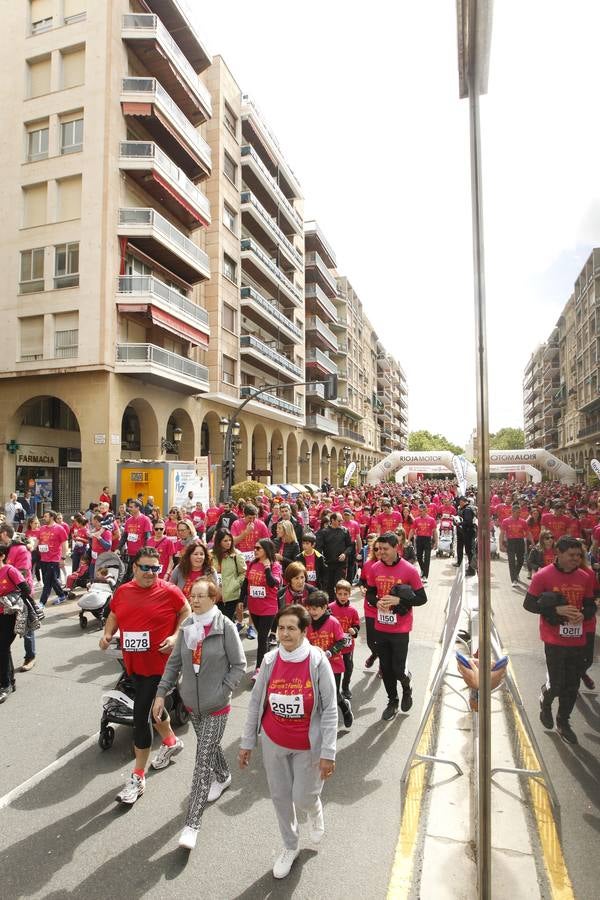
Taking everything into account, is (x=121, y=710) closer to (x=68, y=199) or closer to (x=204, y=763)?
(x=204, y=763)

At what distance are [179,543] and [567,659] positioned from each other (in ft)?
26.0

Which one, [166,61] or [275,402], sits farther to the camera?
[275,402]

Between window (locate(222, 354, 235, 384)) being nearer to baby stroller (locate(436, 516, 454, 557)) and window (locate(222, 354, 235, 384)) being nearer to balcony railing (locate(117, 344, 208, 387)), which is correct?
balcony railing (locate(117, 344, 208, 387))

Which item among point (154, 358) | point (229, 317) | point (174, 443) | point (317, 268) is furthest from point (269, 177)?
point (174, 443)

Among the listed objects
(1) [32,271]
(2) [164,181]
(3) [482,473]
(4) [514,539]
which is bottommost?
(4) [514,539]

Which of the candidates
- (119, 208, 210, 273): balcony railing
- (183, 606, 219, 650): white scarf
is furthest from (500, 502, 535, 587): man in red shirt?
(119, 208, 210, 273): balcony railing

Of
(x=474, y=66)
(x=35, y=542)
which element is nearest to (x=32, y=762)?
(x=474, y=66)

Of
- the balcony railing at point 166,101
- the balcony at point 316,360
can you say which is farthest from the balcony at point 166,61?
the balcony at point 316,360

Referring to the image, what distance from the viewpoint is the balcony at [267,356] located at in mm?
32031

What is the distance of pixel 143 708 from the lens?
414 centimetres

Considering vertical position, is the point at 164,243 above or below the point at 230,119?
below

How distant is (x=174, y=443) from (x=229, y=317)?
860cm

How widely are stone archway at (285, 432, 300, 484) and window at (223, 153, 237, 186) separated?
17822mm

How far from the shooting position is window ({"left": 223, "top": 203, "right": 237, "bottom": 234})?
3081cm
